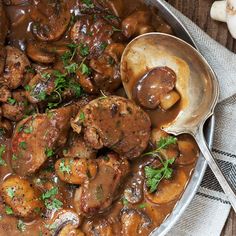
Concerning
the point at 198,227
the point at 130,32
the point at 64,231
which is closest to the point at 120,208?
the point at 64,231

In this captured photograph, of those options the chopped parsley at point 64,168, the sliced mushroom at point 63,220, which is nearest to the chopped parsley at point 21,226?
the sliced mushroom at point 63,220

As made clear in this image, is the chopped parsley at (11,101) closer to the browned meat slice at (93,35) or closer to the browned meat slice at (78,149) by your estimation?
the browned meat slice at (78,149)

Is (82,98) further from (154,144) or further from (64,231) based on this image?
(64,231)

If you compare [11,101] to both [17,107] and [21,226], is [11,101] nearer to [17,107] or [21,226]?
[17,107]

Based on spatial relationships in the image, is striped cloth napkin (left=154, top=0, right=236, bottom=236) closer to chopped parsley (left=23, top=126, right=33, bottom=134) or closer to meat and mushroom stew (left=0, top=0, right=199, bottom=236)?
meat and mushroom stew (left=0, top=0, right=199, bottom=236)

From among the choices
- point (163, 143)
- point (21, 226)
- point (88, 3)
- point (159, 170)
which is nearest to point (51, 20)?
point (88, 3)

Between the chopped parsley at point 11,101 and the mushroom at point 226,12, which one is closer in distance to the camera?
the chopped parsley at point 11,101
